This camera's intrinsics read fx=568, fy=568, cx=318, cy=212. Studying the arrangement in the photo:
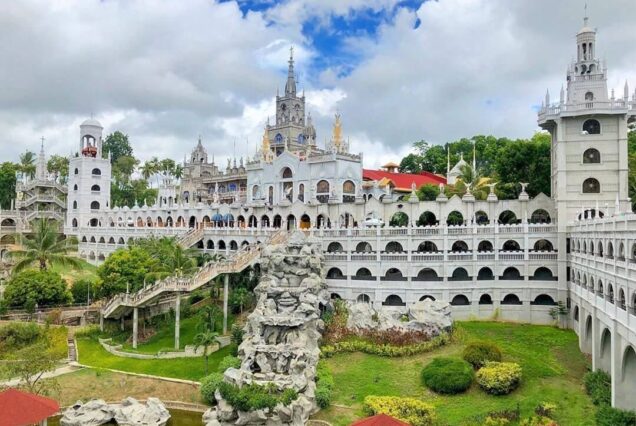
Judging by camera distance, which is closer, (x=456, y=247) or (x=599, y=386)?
(x=599, y=386)

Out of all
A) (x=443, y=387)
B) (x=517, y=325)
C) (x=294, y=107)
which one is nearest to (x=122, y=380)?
(x=443, y=387)

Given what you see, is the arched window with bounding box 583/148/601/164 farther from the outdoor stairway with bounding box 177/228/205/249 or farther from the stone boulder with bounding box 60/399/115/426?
the outdoor stairway with bounding box 177/228/205/249

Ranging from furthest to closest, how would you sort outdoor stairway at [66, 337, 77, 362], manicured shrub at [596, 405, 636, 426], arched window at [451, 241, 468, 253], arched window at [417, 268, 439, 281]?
arched window at [451, 241, 468, 253]
arched window at [417, 268, 439, 281]
outdoor stairway at [66, 337, 77, 362]
manicured shrub at [596, 405, 636, 426]

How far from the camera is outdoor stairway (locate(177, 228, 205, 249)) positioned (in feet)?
188

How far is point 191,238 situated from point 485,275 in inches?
1176

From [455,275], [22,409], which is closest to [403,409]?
[22,409]

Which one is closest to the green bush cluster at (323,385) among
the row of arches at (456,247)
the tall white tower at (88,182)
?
the row of arches at (456,247)

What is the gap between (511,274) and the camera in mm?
42000

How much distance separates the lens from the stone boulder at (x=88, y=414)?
28719 mm

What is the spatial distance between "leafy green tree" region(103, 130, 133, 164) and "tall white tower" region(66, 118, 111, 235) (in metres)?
23.3

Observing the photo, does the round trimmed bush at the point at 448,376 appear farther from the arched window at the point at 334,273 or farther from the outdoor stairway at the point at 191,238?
the outdoor stairway at the point at 191,238

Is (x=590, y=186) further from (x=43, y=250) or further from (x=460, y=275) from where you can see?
(x=43, y=250)

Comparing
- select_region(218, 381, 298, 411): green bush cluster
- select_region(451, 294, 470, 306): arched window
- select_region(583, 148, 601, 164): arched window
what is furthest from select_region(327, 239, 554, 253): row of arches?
select_region(218, 381, 298, 411): green bush cluster

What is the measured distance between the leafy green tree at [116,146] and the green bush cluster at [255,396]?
90.0m
